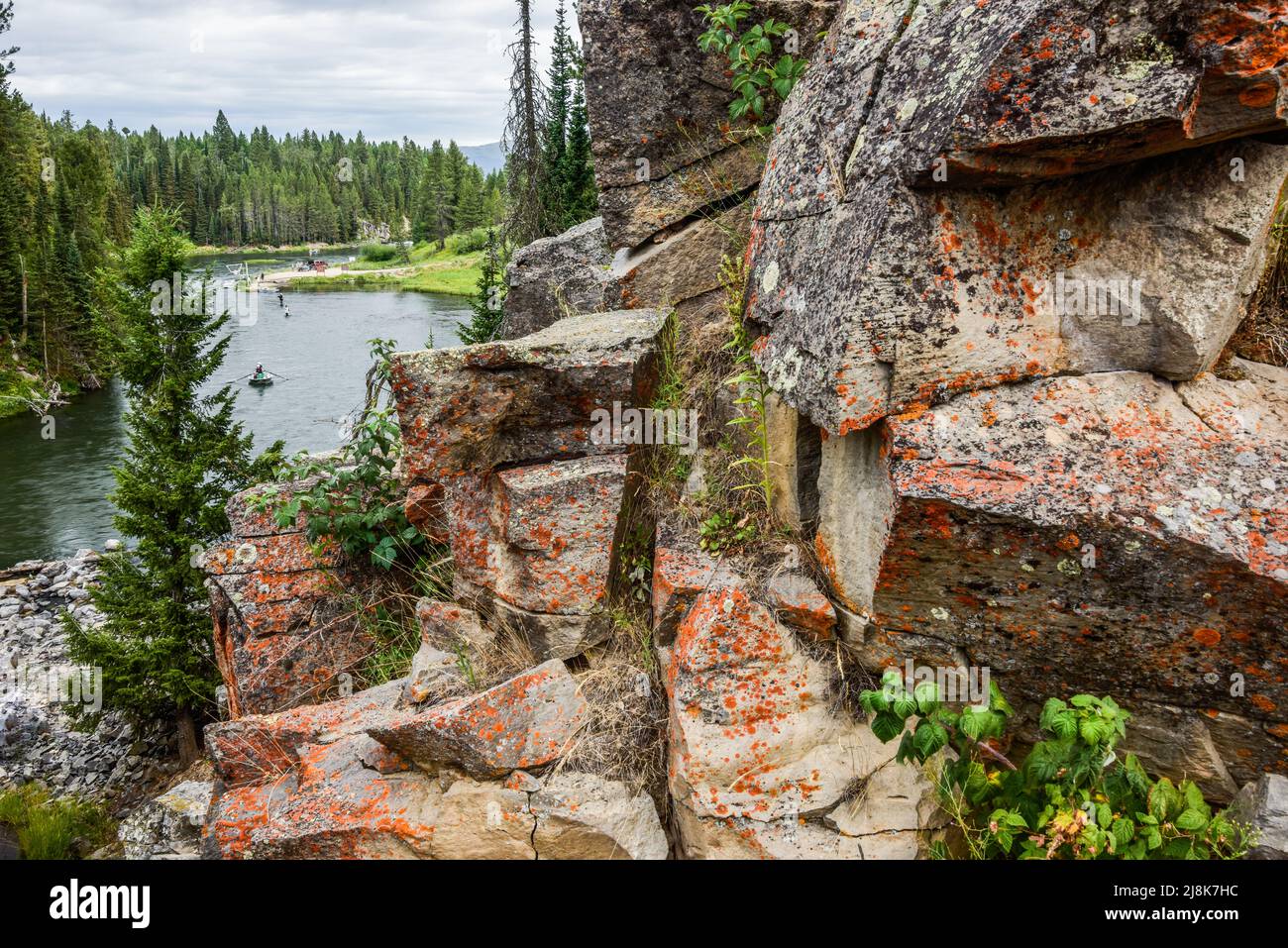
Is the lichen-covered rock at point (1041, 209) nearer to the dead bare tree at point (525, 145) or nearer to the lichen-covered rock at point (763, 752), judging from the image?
the lichen-covered rock at point (763, 752)

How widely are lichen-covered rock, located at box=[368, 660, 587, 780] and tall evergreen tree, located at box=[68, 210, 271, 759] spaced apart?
37.2ft

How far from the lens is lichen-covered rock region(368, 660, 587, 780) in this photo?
205 inches

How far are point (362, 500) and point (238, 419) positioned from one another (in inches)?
1039

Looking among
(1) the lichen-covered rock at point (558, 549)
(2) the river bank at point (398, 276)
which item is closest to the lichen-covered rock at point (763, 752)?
(1) the lichen-covered rock at point (558, 549)

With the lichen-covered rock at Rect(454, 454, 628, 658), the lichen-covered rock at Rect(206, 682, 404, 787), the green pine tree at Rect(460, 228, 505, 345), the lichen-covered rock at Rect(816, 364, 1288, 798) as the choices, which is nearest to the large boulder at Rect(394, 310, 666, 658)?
the lichen-covered rock at Rect(454, 454, 628, 658)

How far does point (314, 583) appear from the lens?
8234 millimetres

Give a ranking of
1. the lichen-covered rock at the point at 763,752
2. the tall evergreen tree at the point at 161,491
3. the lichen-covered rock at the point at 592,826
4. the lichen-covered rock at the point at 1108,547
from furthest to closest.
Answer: the tall evergreen tree at the point at 161,491 → the lichen-covered rock at the point at 592,826 → the lichen-covered rock at the point at 763,752 → the lichen-covered rock at the point at 1108,547

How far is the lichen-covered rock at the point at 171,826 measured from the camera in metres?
7.88

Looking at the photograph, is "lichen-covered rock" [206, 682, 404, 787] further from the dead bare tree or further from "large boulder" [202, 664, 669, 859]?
the dead bare tree

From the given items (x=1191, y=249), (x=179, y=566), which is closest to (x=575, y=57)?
(x=179, y=566)

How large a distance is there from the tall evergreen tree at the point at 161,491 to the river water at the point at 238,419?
1797 mm

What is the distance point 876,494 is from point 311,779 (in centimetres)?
400

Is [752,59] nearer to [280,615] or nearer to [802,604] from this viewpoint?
[802,604]

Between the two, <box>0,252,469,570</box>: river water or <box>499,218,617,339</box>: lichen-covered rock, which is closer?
<box>499,218,617,339</box>: lichen-covered rock
